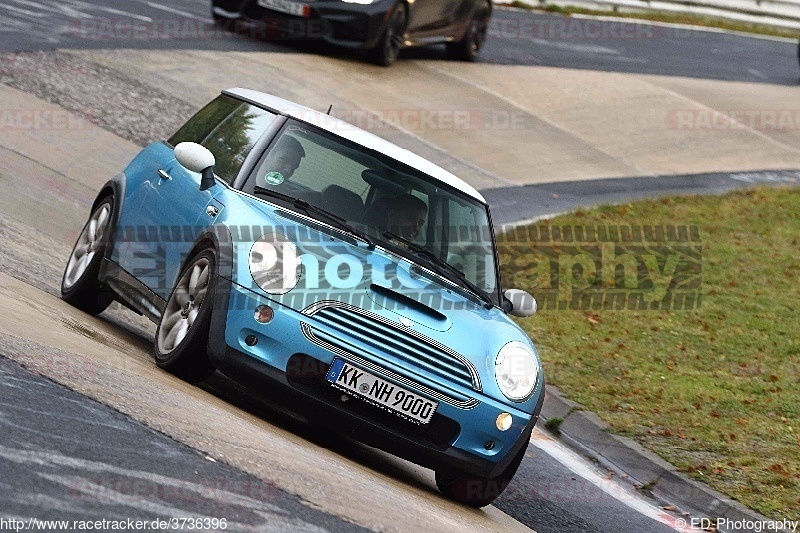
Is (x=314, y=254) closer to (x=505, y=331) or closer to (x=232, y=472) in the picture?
(x=505, y=331)

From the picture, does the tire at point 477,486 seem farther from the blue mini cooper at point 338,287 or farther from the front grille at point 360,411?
the front grille at point 360,411

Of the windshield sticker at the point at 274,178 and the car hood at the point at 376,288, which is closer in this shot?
the car hood at the point at 376,288

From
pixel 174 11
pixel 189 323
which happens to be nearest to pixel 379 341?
pixel 189 323

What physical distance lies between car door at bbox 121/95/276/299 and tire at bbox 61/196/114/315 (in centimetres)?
47

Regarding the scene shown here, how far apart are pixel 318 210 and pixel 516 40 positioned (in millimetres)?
20634

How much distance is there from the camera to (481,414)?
270 inches

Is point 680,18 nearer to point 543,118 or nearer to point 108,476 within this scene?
point 543,118

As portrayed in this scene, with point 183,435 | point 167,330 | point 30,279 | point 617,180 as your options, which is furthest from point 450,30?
point 183,435

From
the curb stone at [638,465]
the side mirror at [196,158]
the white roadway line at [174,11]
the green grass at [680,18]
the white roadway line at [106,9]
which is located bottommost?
the green grass at [680,18]

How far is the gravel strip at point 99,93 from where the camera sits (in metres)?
15.7

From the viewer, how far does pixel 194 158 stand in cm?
782

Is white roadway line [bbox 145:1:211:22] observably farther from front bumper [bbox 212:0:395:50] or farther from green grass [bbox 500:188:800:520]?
green grass [bbox 500:188:800:520]

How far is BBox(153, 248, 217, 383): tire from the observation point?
7.01 metres

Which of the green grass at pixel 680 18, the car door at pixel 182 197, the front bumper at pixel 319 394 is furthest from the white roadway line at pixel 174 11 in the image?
the front bumper at pixel 319 394
